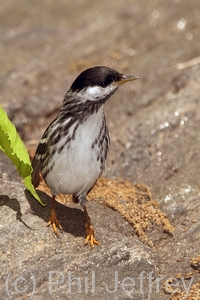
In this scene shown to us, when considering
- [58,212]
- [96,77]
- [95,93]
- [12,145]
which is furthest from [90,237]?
[96,77]

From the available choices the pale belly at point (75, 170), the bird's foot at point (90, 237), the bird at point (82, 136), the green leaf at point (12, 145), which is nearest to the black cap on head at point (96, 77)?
the bird at point (82, 136)

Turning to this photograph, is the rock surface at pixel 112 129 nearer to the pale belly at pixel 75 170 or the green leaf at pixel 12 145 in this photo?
the pale belly at pixel 75 170

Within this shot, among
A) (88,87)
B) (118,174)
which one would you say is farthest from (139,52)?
(88,87)

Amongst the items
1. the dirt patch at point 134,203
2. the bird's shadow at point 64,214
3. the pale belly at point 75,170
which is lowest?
the dirt patch at point 134,203

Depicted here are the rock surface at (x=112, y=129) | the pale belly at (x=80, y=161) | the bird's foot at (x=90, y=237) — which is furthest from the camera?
the pale belly at (x=80, y=161)

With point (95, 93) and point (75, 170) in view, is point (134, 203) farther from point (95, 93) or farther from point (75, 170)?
point (95, 93)

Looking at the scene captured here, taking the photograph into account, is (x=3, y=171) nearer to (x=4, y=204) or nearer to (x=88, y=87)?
(x=4, y=204)

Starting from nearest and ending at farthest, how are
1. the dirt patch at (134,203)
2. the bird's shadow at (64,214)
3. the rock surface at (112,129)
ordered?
the rock surface at (112,129) → the bird's shadow at (64,214) → the dirt patch at (134,203)
